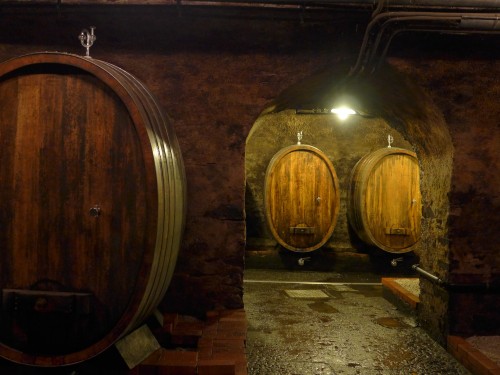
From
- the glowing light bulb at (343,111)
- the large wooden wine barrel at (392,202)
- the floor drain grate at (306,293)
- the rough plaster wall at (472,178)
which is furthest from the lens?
the glowing light bulb at (343,111)

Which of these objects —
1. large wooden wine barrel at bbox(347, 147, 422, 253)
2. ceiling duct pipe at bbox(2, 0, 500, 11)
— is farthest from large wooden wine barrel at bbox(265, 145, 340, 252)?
ceiling duct pipe at bbox(2, 0, 500, 11)

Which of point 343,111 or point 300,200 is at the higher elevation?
point 343,111

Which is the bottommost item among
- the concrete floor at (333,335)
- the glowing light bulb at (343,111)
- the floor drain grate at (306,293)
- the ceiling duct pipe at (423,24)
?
the concrete floor at (333,335)

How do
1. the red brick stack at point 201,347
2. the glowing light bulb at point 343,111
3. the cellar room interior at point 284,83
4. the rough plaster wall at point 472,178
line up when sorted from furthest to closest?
the glowing light bulb at point 343,111, the rough plaster wall at point 472,178, the cellar room interior at point 284,83, the red brick stack at point 201,347

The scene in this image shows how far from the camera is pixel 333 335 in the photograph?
3627 mm

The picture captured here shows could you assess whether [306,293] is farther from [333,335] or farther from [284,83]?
[284,83]

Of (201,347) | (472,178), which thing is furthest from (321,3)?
(201,347)

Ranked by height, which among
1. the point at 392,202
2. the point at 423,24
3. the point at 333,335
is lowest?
the point at 333,335

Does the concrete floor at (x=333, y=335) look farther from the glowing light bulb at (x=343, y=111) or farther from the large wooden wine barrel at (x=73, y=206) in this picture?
the glowing light bulb at (x=343, y=111)

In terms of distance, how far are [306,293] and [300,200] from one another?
A: 142 centimetres

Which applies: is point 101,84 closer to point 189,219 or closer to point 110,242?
point 110,242

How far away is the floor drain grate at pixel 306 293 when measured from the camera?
5051mm

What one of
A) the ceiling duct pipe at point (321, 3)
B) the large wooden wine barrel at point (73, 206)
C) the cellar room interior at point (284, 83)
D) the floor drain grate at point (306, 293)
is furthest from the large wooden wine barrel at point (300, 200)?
the large wooden wine barrel at point (73, 206)

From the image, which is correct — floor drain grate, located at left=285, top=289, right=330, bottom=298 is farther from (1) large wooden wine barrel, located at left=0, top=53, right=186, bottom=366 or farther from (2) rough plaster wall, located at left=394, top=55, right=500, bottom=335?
(1) large wooden wine barrel, located at left=0, top=53, right=186, bottom=366
